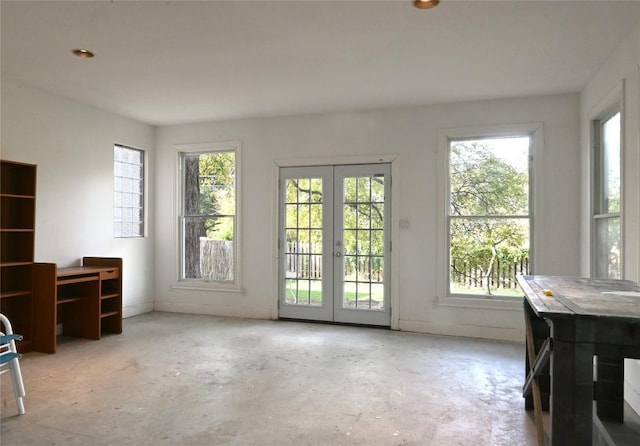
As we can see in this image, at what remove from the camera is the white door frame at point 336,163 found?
17.0 feet

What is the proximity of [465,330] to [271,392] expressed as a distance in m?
2.68

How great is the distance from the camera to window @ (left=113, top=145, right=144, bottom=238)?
5.73 m

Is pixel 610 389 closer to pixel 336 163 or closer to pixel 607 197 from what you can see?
pixel 607 197

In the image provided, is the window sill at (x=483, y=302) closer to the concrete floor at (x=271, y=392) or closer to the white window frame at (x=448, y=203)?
the white window frame at (x=448, y=203)

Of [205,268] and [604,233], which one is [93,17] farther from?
[604,233]

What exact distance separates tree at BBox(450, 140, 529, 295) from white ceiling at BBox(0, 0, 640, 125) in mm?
768

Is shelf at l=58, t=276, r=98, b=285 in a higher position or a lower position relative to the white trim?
lower

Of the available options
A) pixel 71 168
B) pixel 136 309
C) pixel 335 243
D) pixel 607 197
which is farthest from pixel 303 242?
pixel 607 197

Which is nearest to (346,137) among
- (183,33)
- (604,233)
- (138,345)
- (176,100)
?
(176,100)

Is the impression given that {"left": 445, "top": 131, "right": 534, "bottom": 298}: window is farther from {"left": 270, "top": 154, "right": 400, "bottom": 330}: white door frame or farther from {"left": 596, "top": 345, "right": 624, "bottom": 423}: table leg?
{"left": 596, "top": 345, "right": 624, "bottom": 423}: table leg

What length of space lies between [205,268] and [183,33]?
3.66 meters

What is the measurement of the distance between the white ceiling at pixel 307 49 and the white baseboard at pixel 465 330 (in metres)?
2.67

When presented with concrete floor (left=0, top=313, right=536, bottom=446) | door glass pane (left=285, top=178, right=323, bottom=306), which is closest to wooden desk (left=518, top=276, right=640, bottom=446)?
concrete floor (left=0, top=313, right=536, bottom=446)

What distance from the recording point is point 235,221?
5.90 metres
